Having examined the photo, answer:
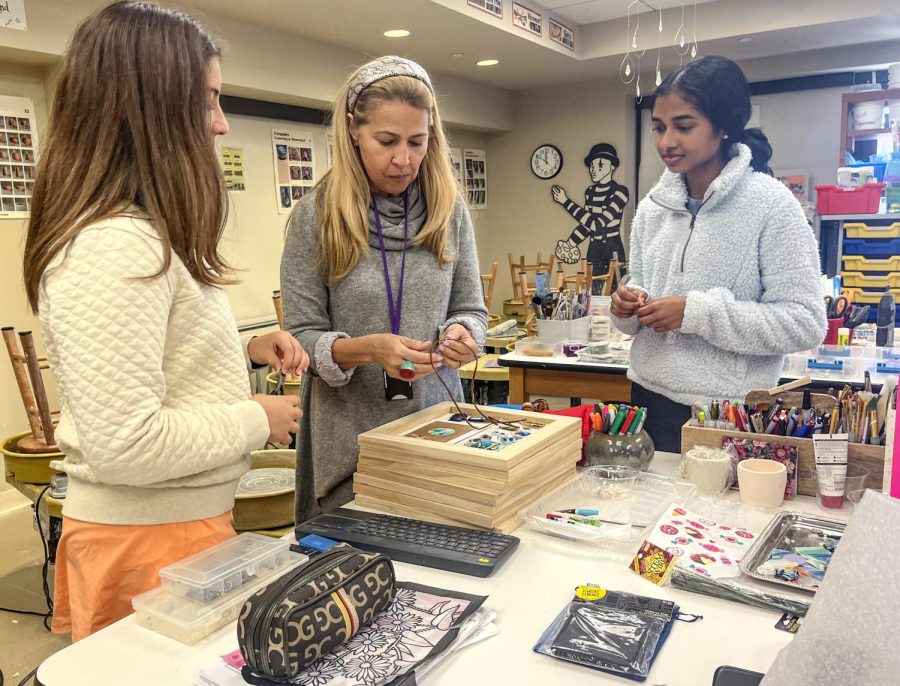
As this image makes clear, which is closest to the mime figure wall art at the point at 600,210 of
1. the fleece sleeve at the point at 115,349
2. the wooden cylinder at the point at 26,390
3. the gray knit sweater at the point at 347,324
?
the wooden cylinder at the point at 26,390

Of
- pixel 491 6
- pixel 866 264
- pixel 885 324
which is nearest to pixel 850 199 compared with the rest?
pixel 866 264

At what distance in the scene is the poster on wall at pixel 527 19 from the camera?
16.5ft

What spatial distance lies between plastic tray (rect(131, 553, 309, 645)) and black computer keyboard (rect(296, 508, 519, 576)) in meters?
0.22

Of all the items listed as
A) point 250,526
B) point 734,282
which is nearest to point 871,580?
point 734,282

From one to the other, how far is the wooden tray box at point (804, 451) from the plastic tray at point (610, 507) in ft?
0.34

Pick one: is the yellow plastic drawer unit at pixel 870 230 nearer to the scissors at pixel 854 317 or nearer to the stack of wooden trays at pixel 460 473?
the scissors at pixel 854 317

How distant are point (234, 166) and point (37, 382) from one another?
2.57m

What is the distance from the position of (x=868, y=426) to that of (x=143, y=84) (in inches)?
50.5

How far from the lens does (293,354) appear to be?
4.25ft

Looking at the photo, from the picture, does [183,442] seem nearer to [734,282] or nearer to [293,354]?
[293,354]

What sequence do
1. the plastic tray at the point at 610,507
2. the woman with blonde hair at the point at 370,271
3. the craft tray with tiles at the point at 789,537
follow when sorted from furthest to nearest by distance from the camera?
the woman with blonde hair at the point at 370,271, the plastic tray at the point at 610,507, the craft tray with tiles at the point at 789,537

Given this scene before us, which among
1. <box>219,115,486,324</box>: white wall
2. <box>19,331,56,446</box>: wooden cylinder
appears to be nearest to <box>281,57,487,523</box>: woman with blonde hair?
<box>19,331,56,446</box>: wooden cylinder

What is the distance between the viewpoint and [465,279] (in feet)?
5.54

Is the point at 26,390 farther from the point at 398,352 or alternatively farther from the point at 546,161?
the point at 546,161
